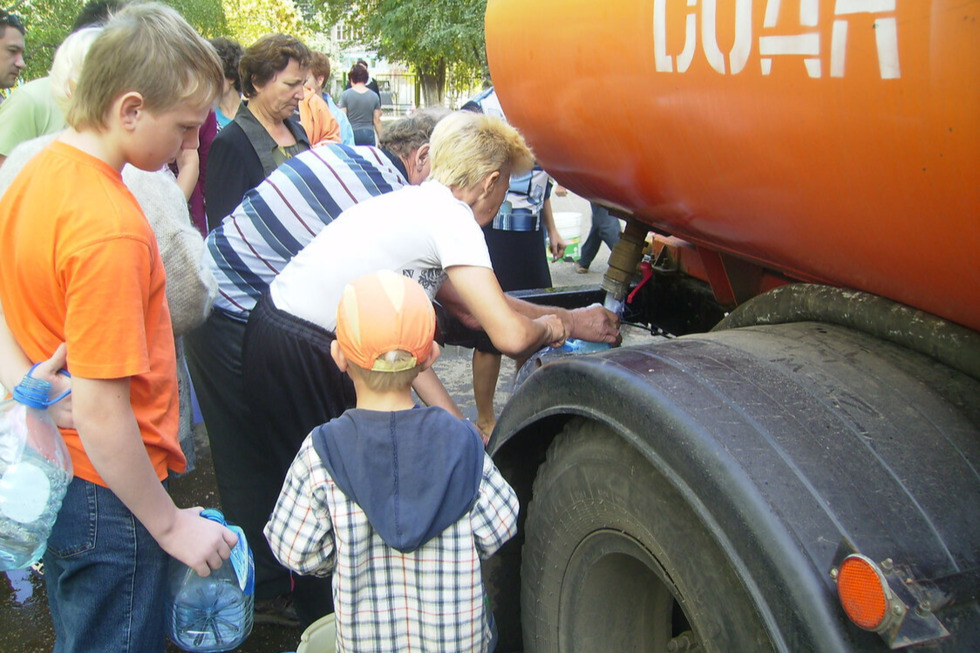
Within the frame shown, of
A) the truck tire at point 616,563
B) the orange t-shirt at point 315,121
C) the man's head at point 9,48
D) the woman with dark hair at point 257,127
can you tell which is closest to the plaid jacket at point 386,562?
the truck tire at point 616,563

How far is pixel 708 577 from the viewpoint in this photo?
1.20 metres

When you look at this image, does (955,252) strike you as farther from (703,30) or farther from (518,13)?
(518,13)

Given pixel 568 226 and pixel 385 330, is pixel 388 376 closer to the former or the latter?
pixel 385 330

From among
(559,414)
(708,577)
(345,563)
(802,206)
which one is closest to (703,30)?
(802,206)

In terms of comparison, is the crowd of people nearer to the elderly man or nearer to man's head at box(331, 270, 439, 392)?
man's head at box(331, 270, 439, 392)

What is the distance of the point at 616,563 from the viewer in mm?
1562

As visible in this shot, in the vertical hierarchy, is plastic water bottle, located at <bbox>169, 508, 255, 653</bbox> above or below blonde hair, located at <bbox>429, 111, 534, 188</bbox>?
below

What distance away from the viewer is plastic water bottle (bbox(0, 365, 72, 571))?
55.4 inches

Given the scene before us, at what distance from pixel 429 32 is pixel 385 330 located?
17.4 metres

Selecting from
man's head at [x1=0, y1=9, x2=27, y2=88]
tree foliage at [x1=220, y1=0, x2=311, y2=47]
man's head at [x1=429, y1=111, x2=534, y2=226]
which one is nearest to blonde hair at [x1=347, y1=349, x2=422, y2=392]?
man's head at [x1=429, y1=111, x2=534, y2=226]

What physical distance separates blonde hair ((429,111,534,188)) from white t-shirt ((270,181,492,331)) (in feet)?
0.19

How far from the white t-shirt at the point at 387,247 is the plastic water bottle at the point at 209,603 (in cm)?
69

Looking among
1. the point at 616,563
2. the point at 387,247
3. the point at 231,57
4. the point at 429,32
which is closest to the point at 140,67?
the point at 387,247

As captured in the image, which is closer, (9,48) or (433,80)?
(9,48)
